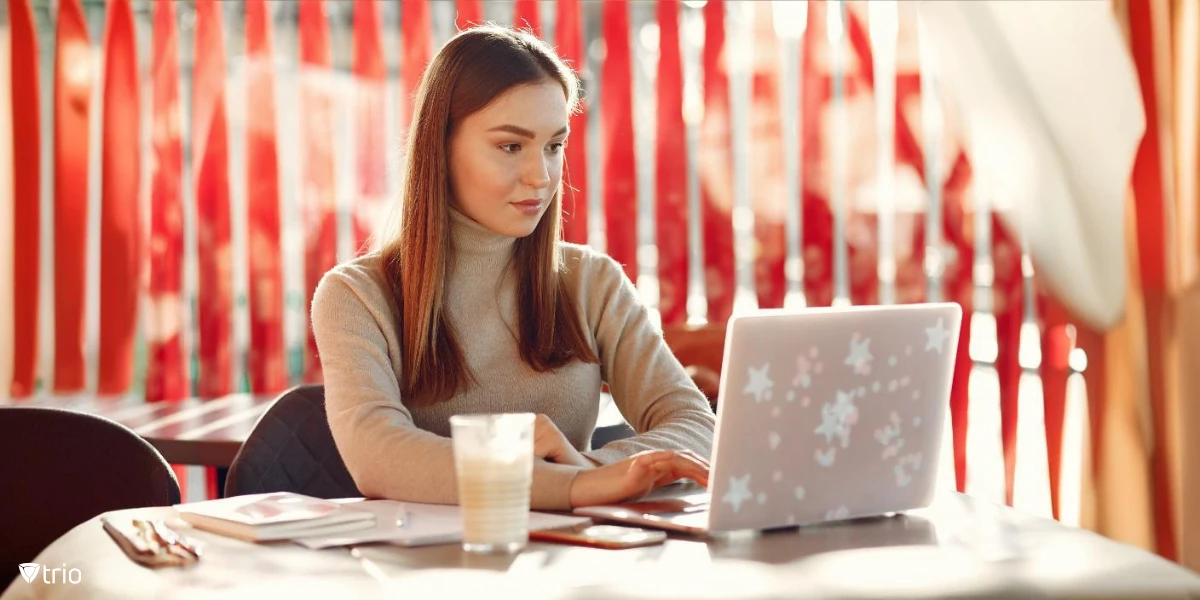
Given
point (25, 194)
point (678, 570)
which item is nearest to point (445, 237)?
point (678, 570)

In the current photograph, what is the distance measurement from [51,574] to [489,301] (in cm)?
82

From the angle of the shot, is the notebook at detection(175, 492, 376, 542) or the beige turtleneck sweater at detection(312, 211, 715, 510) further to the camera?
the beige turtleneck sweater at detection(312, 211, 715, 510)

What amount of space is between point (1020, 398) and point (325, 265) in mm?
1870

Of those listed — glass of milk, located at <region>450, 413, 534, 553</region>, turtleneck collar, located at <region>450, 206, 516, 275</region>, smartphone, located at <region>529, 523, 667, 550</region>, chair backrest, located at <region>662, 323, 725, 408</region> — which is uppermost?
turtleneck collar, located at <region>450, 206, 516, 275</region>

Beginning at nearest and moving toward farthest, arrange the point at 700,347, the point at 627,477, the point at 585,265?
1. the point at 627,477
2. the point at 585,265
3. the point at 700,347

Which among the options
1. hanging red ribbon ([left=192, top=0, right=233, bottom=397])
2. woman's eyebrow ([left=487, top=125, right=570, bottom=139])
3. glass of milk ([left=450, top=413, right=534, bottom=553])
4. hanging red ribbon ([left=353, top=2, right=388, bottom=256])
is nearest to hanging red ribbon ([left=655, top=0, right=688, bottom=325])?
hanging red ribbon ([left=353, top=2, right=388, bottom=256])

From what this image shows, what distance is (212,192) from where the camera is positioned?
10.8 ft

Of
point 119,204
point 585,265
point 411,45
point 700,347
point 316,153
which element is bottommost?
point 700,347

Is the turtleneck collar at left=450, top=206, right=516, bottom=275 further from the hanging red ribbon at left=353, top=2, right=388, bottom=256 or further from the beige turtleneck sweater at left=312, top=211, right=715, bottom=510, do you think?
the hanging red ribbon at left=353, top=2, right=388, bottom=256

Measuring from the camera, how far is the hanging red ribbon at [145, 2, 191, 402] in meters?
3.26

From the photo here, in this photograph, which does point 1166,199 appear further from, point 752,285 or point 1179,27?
point 752,285

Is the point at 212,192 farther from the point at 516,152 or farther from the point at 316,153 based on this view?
the point at 516,152

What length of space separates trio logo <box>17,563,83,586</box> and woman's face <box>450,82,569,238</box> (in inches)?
30.9

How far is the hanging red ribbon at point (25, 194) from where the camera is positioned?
10.6 ft
